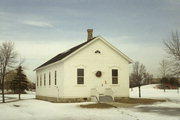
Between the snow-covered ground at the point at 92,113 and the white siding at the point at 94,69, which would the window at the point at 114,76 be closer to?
the white siding at the point at 94,69

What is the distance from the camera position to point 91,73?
31812mm

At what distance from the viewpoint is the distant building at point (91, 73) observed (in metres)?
30.9

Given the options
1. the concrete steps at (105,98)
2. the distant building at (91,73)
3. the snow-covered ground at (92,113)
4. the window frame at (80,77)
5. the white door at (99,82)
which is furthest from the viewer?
the white door at (99,82)

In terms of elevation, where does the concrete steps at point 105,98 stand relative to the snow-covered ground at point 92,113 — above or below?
above

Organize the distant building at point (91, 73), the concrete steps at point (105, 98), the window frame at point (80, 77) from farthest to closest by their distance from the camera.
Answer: the window frame at point (80, 77), the distant building at point (91, 73), the concrete steps at point (105, 98)

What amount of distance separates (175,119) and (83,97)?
15261 millimetres

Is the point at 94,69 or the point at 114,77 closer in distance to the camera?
the point at 94,69

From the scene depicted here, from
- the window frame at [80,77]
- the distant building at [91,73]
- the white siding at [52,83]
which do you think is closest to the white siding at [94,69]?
the distant building at [91,73]

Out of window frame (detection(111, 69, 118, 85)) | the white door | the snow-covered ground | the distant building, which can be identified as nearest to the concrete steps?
the distant building

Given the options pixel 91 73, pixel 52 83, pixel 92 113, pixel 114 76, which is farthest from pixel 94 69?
pixel 92 113

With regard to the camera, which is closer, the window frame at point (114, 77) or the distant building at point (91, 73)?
the distant building at point (91, 73)

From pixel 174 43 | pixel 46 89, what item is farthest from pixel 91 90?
pixel 174 43

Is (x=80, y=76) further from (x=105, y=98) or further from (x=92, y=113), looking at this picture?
(x=92, y=113)

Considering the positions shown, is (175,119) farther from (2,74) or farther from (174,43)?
(2,74)
